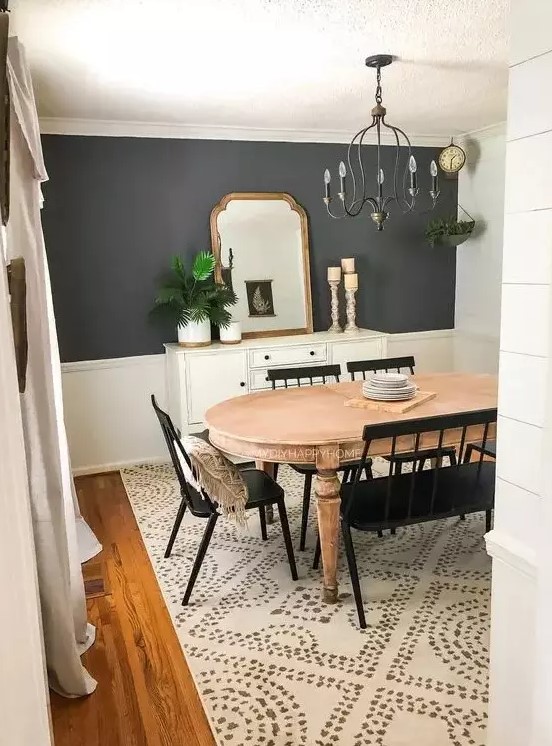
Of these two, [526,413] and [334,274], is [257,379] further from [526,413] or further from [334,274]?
[526,413]

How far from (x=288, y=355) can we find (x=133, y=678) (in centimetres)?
255

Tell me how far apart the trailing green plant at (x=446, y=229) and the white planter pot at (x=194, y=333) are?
76.7 inches

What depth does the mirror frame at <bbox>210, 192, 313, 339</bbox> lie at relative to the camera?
446 centimetres

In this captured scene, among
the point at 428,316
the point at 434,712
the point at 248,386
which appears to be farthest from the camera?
the point at 428,316

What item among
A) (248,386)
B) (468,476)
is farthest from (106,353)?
(468,476)

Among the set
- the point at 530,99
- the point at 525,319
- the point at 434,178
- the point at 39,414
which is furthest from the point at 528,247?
the point at 434,178

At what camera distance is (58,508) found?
80.7 inches

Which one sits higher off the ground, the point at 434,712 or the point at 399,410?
the point at 399,410

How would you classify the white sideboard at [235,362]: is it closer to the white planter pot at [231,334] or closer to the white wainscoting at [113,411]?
the white planter pot at [231,334]

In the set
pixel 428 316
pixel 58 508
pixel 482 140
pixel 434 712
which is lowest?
pixel 434 712

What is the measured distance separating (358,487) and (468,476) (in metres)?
0.53

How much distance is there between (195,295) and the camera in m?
4.23

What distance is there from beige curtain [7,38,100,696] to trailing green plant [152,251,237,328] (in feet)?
6.64

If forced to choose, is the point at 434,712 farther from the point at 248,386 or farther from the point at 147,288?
the point at 147,288
